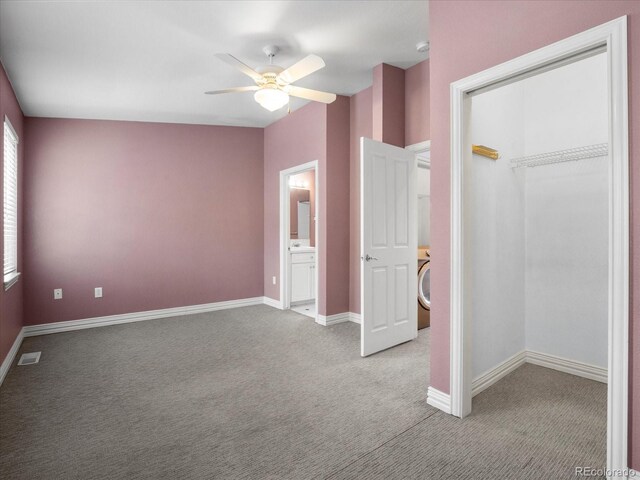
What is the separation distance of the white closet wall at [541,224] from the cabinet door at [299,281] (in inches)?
121

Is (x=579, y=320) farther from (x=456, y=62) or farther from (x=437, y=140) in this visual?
(x=456, y=62)

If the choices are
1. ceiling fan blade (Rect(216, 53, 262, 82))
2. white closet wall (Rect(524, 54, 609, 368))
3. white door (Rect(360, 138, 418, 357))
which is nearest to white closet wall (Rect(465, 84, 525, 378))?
white closet wall (Rect(524, 54, 609, 368))

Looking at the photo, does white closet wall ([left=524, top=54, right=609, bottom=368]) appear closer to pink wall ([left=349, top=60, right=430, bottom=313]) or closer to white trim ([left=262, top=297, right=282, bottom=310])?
pink wall ([left=349, top=60, right=430, bottom=313])

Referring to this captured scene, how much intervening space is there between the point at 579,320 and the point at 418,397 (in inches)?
57.7

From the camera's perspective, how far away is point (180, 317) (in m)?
4.87

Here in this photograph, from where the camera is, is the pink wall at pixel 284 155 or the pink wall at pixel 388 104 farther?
the pink wall at pixel 284 155

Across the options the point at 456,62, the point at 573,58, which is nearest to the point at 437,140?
the point at 456,62

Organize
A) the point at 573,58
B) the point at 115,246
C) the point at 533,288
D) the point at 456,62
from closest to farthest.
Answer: the point at 573,58 < the point at 456,62 < the point at 533,288 < the point at 115,246

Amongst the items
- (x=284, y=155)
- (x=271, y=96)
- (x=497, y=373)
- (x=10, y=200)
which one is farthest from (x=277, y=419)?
(x=284, y=155)

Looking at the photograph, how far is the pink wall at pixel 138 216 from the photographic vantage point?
14.2 feet

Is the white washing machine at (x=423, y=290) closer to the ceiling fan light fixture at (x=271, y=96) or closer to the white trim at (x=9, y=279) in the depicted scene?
the ceiling fan light fixture at (x=271, y=96)

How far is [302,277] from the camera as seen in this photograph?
5.45m

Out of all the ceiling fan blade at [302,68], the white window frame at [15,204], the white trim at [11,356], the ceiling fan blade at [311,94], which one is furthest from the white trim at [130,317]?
the ceiling fan blade at [302,68]

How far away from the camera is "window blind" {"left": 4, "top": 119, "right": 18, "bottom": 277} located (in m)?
3.44
